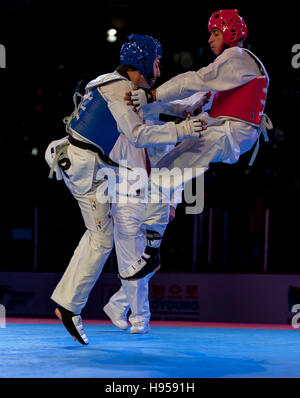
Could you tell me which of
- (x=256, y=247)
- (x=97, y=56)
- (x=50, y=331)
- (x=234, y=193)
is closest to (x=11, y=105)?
(x=97, y=56)

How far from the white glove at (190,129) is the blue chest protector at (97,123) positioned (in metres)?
0.53

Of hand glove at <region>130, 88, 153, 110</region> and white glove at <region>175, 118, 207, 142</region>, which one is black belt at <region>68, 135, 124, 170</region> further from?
white glove at <region>175, 118, 207, 142</region>

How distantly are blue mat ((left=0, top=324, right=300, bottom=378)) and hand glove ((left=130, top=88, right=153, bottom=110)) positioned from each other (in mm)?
1486

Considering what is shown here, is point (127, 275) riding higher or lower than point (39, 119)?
lower

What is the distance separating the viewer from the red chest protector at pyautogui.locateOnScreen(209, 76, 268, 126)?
148 inches

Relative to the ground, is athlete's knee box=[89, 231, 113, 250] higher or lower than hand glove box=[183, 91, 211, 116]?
→ lower

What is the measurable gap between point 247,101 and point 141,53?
2.54 ft

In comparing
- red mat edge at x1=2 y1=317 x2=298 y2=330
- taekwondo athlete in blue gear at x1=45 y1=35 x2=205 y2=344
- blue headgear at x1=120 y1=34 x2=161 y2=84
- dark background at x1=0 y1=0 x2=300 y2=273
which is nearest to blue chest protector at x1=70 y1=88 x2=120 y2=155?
taekwondo athlete in blue gear at x1=45 y1=35 x2=205 y2=344

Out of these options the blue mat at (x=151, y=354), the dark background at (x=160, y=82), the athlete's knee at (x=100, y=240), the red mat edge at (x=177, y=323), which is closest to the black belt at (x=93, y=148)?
the athlete's knee at (x=100, y=240)

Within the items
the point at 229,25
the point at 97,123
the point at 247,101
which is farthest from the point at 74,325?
the point at 229,25

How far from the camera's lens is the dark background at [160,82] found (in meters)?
7.21

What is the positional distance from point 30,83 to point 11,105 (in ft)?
1.38

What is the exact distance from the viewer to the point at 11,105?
8688 millimetres
